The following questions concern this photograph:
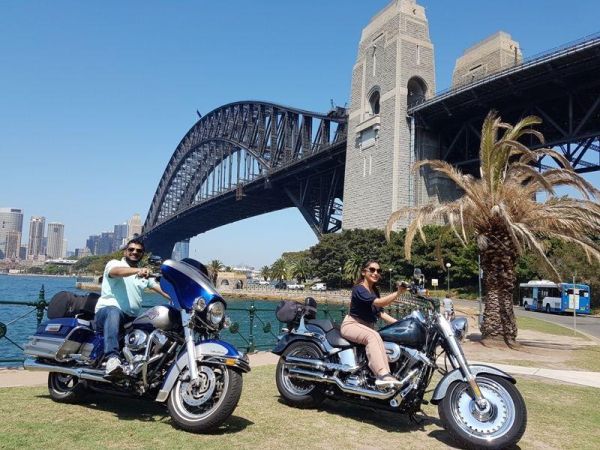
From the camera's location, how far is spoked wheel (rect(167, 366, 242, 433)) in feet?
13.5

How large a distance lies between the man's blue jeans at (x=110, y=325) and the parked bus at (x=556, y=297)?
3208 centimetres

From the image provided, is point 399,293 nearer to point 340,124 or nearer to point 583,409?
point 583,409

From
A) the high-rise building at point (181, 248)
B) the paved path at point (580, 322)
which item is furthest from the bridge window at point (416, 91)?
the high-rise building at point (181, 248)

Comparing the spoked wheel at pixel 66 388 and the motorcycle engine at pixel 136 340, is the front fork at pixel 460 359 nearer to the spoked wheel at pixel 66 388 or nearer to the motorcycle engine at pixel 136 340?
the motorcycle engine at pixel 136 340

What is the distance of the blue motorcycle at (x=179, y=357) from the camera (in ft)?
13.7

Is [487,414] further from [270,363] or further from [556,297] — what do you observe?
[556,297]

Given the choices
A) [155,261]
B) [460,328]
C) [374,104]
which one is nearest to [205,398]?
[155,261]

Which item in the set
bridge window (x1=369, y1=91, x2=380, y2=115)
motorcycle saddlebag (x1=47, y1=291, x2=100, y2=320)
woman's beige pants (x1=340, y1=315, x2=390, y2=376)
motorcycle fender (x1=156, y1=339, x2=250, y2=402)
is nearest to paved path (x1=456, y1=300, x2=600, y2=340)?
woman's beige pants (x1=340, y1=315, x2=390, y2=376)

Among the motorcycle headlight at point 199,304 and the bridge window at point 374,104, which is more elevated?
A: the bridge window at point 374,104

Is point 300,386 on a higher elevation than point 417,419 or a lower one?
higher

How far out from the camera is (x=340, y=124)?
65.2 m

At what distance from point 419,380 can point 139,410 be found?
255 cm

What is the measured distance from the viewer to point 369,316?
4.96 metres

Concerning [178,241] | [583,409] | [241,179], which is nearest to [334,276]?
[241,179]
